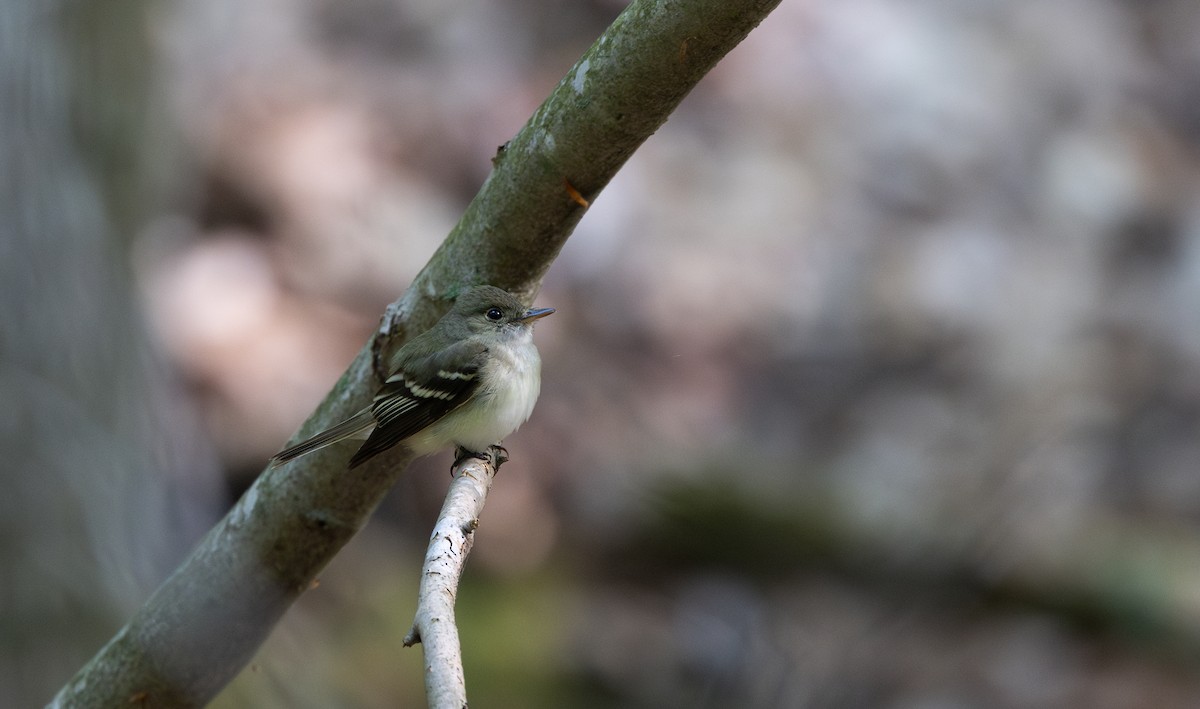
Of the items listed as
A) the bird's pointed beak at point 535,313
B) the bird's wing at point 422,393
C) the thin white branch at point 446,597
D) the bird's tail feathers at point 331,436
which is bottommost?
the thin white branch at point 446,597

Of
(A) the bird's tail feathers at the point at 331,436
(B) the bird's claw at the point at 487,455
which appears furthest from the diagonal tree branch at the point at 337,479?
(B) the bird's claw at the point at 487,455

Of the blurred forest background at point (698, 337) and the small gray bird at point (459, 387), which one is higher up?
the blurred forest background at point (698, 337)

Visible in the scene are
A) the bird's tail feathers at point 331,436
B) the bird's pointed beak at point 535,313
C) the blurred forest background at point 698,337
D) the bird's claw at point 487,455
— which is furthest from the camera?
the blurred forest background at point 698,337

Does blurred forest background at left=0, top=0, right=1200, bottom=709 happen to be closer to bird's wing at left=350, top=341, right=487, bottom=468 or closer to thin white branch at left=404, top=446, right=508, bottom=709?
bird's wing at left=350, top=341, right=487, bottom=468

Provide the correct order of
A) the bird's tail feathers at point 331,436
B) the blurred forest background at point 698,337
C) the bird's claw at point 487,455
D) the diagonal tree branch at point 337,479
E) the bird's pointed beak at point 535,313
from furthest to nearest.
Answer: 1. the blurred forest background at point 698,337
2. the bird's pointed beak at point 535,313
3. the bird's claw at point 487,455
4. the bird's tail feathers at point 331,436
5. the diagonal tree branch at point 337,479

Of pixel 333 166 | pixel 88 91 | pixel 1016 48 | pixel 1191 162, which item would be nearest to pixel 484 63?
pixel 333 166

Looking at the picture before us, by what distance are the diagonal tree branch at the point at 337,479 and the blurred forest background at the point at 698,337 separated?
1.39 metres

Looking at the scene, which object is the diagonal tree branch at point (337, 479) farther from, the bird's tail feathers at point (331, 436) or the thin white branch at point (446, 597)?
the thin white branch at point (446, 597)

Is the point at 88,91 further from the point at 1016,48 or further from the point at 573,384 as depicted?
the point at 1016,48

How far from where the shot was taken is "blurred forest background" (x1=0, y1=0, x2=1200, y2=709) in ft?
15.2

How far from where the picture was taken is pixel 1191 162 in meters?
→ 7.04

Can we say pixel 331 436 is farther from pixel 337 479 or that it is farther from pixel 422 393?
pixel 422 393

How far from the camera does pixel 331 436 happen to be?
8.72ft

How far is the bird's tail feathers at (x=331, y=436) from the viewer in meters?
2.65
